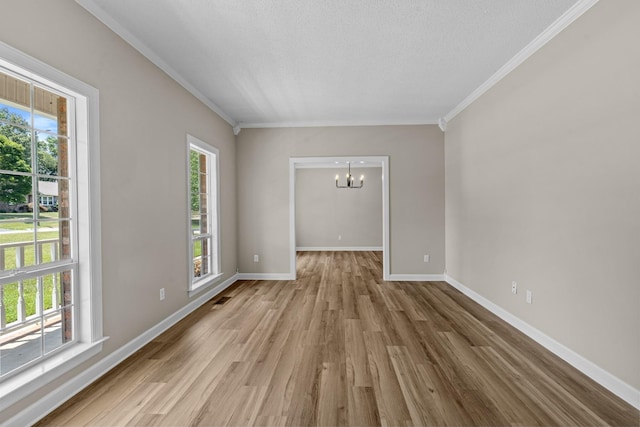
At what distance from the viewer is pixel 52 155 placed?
2.01 metres

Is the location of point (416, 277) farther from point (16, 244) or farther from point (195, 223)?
point (16, 244)

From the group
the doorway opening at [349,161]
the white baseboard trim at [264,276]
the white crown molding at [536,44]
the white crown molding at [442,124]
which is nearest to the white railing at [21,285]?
the white baseboard trim at [264,276]

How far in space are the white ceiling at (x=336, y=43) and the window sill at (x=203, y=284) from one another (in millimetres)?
2454

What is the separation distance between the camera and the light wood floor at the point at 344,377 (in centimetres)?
175

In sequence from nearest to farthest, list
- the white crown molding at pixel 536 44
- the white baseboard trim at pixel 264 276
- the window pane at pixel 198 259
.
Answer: the white crown molding at pixel 536 44 → the window pane at pixel 198 259 → the white baseboard trim at pixel 264 276

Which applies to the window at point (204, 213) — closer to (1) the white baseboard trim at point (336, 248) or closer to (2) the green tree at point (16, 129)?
(2) the green tree at point (16, 129)

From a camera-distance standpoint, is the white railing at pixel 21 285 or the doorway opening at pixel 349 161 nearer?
the white railing at pixel 21 285

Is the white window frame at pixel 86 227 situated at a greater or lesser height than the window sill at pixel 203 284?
greater

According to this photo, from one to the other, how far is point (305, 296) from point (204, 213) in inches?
74.7

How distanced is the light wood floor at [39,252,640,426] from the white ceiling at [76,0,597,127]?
107 inches

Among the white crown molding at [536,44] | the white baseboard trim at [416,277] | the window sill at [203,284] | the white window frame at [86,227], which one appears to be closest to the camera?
the white window frame at [86,227]

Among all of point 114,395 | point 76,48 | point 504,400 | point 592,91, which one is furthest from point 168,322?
point 592,91

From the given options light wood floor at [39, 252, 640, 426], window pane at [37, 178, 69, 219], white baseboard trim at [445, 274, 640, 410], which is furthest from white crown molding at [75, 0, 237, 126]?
white baseboard trim at [445, 274, 640, 410]

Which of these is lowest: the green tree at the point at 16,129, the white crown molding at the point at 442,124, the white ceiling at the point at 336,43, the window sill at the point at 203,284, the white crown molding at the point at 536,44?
the window sill at the point at 203,284
